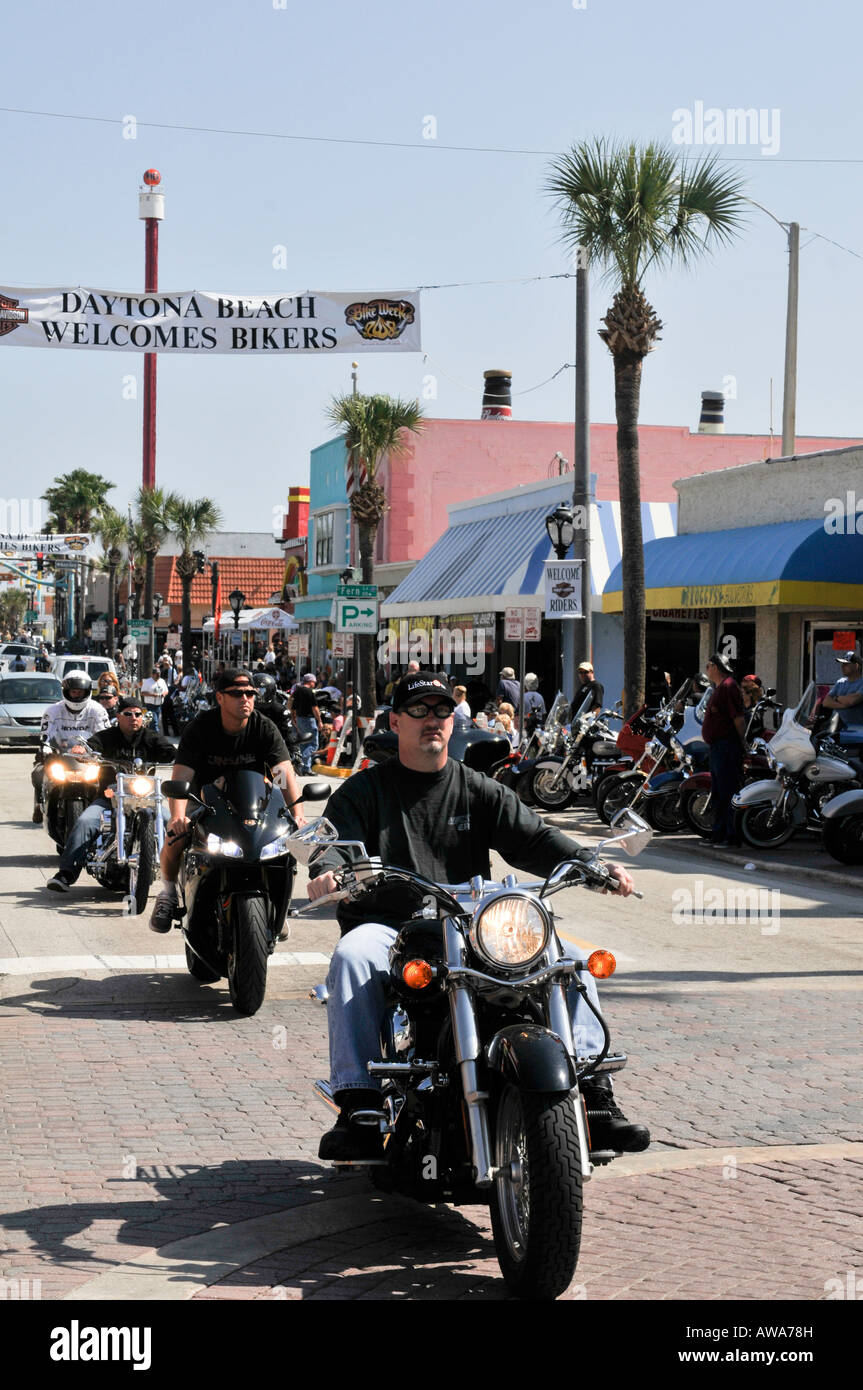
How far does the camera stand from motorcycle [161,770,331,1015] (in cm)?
855

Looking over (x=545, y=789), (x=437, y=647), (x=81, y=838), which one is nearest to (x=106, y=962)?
(x=81, y=838)

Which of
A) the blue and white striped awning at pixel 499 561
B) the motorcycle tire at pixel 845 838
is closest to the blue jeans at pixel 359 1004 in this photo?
the motorcycle tire at pixel 845 838

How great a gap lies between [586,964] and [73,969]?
18.4 ft

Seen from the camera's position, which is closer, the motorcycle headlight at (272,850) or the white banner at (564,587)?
the motorcycle headlight at (272,850)

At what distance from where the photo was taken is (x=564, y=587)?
2286 cm

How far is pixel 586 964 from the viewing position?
4.98m

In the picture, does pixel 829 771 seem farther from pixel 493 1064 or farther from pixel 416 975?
pixel 493 1064

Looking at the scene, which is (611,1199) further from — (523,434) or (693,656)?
(523,434)

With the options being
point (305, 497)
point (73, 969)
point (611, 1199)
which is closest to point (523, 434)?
point (305, 497)

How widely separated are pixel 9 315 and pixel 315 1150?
13.3 metres

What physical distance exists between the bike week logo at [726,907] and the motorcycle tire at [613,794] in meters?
4.27

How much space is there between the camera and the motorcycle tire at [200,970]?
9.30 meters

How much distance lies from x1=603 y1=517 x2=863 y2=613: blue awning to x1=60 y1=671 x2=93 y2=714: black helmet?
A: 38.3 ft

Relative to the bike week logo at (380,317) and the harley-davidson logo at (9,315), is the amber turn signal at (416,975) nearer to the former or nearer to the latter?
the bike week logo at (380,317)
